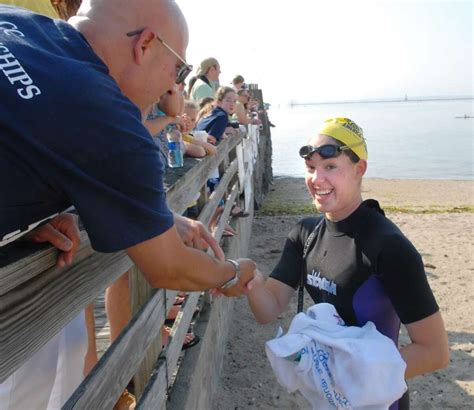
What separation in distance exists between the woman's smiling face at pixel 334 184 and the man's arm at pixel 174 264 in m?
0.75

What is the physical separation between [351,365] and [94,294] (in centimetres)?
100

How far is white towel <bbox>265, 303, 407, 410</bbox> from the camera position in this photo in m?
1.98

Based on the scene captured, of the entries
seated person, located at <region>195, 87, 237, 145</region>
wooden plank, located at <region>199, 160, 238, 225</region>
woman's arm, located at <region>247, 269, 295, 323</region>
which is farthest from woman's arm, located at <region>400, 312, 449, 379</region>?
seated person, located at <region>195, 87, 237, 145</region>

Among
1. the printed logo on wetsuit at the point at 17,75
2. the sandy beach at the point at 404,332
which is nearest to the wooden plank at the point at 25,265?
the printed logo on wetsuit at the point at 17,75

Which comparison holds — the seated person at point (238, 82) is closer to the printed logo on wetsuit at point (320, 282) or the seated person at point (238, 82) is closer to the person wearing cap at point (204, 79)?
the person wearing cap at point (204, 79)

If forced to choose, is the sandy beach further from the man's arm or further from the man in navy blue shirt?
the man in navy blue shirt

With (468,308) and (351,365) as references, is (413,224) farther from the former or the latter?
(351,365)

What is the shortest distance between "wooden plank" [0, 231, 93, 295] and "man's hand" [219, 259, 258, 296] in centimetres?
115

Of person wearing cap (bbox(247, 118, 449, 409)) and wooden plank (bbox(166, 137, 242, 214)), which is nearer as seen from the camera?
person wearing cap (bbox(247, 118, 449, 409))

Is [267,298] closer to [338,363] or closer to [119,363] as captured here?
[338,363]

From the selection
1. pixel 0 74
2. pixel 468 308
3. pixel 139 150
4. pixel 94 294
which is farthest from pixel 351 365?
pixel 468 308

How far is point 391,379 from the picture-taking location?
2002 mm

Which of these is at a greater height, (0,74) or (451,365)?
(0,74)

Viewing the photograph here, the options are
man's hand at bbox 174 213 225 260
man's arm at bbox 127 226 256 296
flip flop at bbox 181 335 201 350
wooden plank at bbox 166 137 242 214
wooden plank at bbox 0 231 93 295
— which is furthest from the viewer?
flip flop at bbox 181 335 201 350
